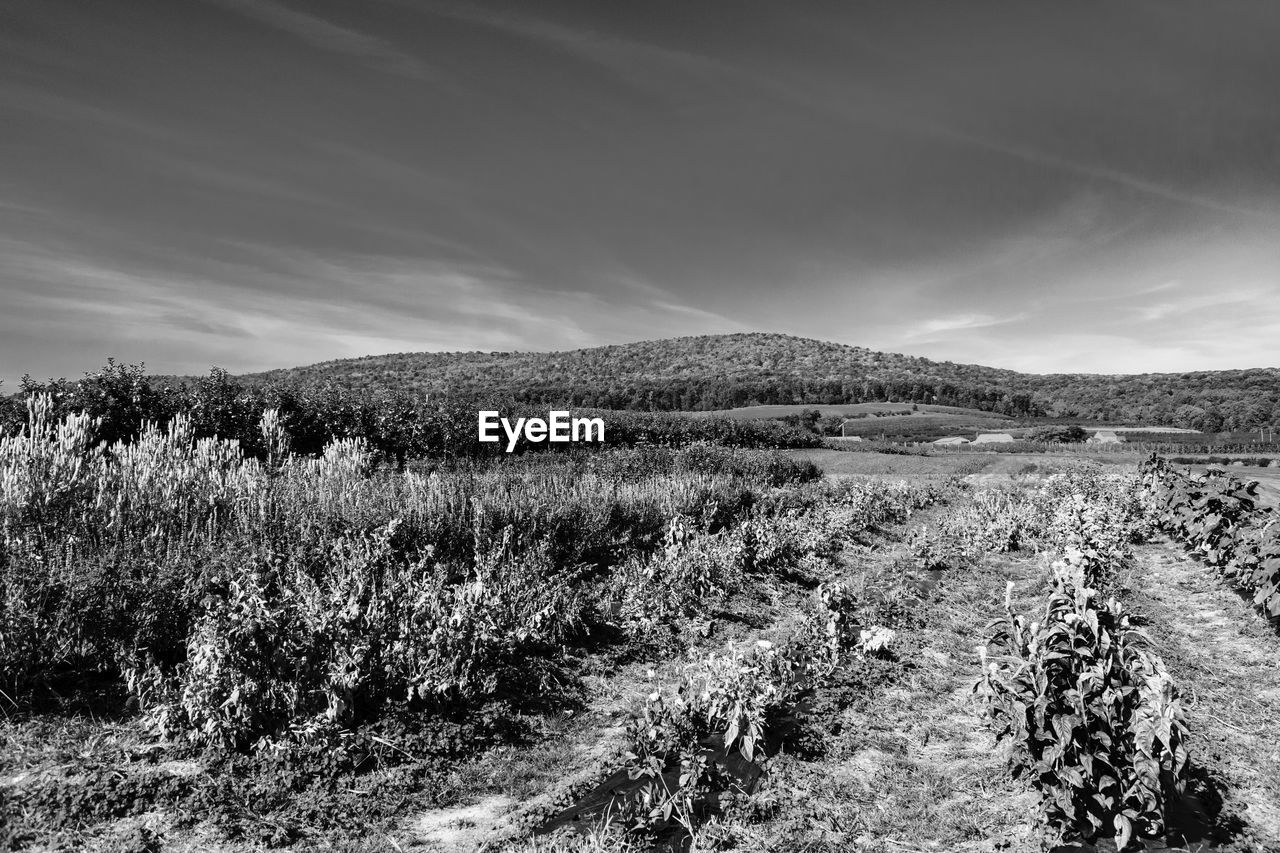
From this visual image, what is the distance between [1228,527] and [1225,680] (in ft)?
15.0

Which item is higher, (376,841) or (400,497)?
(400,497)

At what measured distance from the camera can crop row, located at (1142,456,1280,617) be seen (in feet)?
21.6

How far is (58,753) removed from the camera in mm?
3635

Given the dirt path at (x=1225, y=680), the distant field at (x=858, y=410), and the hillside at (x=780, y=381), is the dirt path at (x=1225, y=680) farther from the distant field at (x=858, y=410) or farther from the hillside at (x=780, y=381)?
the distant field at (x=858, y=410)

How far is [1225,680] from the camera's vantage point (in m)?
5.25

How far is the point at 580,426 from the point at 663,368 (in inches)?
2546

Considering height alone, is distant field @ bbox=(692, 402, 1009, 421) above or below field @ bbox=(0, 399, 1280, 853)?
above

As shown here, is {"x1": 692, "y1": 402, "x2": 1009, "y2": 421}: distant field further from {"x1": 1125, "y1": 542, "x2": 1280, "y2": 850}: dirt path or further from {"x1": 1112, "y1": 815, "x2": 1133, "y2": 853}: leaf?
{"x1": 1112, "y1": 815, "x2": 1133, "y2": 853}: leaf

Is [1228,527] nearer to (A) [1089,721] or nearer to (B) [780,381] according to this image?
(A) [1089,721]

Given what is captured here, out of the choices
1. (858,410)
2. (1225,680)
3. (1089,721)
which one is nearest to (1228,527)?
(1225,680)

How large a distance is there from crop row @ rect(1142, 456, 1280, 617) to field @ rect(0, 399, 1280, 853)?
8cm

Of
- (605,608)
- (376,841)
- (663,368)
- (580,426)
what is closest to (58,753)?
(376,841)

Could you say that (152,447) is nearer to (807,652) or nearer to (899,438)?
(807,652)

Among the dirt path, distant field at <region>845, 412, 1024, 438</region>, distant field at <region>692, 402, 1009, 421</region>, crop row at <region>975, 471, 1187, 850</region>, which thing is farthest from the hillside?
crop row at <region>975, 471, 1187, 850</region>
